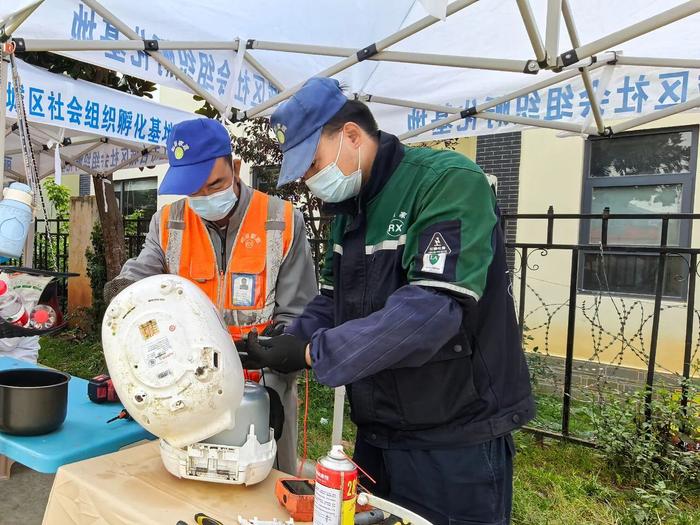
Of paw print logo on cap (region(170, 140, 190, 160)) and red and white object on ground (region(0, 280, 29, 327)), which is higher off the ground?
paw print logo on cap (region(170, 140, 190, 160))

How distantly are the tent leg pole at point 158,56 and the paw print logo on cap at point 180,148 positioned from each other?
3.96ft

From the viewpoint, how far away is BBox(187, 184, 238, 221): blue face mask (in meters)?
2.04

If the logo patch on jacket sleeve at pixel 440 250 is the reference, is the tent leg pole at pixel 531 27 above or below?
above

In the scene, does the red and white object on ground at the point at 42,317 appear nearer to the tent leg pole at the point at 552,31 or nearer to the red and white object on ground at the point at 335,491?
the red and white object on ground at the point at 335,491

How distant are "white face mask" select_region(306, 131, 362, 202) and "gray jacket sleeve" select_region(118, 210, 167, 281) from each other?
946 millimetres

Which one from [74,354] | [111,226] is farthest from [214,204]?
[74,354]

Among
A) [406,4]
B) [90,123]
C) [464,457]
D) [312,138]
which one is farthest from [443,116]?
[464,457]

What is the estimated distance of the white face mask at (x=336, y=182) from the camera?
1490 millimetres

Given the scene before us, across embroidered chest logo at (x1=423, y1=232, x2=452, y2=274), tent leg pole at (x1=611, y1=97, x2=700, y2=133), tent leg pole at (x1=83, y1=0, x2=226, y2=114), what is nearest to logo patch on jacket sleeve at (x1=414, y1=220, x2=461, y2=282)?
embroidered chest logo at (x1=423, y1=232, x2=452, y2=274)

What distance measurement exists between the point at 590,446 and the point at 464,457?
2.78 m

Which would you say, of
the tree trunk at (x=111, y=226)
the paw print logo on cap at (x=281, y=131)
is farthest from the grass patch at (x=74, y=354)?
the paw print logo on cap at (x=281, y=131)

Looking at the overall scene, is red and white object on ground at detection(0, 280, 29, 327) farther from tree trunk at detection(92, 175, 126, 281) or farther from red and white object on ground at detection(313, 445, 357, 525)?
tree trunk at detection(92, 175, 126, 281)

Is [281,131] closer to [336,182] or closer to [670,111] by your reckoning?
[336,182]

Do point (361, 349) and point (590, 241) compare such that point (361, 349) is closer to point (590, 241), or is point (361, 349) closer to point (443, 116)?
point (443, 116)
